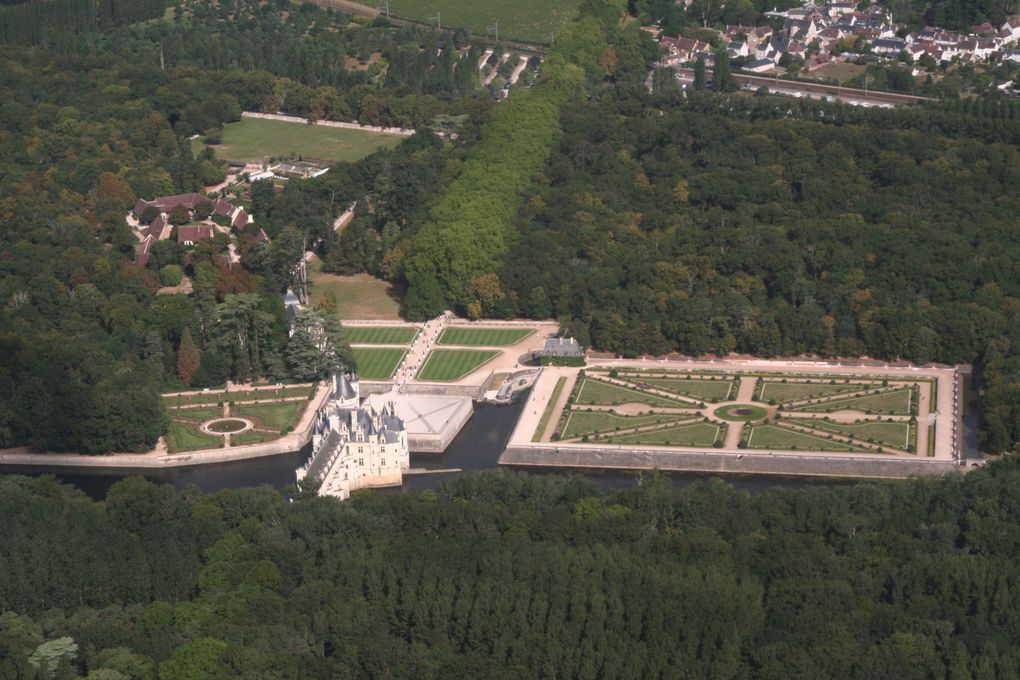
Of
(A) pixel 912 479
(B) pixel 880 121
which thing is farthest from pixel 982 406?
(B) pixel 880 121

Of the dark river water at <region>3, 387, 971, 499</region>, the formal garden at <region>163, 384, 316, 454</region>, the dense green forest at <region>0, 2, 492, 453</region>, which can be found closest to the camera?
the dark river water at <region>3, 387, 971, 499</region>

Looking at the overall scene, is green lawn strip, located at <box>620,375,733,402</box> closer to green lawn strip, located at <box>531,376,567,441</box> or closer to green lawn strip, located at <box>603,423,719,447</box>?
green lawn strip, located at <box>531,376,567,441</box>

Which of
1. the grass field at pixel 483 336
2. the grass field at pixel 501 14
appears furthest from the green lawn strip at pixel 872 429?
the grass field at pixel 501 14

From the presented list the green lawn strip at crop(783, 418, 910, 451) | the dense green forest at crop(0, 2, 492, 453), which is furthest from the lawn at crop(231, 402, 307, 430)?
the green lawn strip at crop(783, 418, 910, 451)

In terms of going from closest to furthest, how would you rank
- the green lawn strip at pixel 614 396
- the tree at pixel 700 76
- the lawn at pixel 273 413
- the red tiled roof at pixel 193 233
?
the lawn at pixel 273 413 < the green lawn strip at pixel 614 396 < the red tiled roof at pixel 193 233 < the tree at pixel 700 76

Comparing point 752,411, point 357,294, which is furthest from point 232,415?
point 752,411

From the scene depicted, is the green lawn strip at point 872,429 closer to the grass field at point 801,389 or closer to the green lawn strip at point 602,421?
the grass field at point 801,389
